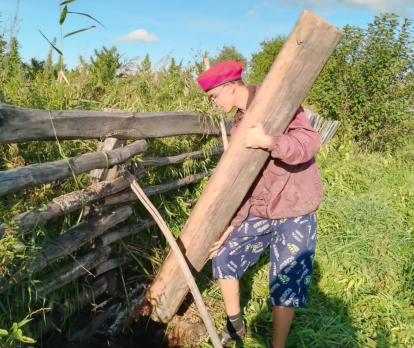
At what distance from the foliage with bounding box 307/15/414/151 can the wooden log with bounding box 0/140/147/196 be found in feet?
21.4

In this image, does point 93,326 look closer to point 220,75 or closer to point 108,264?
point 108,264

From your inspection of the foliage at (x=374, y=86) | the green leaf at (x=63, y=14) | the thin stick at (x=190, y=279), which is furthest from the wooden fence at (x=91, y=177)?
the foliage at (x=374, y=86)

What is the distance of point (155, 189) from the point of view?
3342 millimetres

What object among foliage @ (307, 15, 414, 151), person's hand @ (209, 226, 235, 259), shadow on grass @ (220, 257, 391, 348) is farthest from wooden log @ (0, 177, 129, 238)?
foliage @ (307, 15, 414, 151)

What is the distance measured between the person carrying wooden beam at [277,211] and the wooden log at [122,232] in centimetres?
66

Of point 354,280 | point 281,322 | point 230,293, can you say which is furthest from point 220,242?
point 354,280

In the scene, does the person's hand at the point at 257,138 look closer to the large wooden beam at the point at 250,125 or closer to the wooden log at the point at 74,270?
the large wooden beam at the point at 250,125

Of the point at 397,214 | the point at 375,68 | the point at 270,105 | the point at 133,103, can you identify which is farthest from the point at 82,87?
the point at 375,68

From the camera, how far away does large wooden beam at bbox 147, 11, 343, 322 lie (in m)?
2.41

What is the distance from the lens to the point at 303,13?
2.38m

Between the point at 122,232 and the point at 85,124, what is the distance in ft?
3.16

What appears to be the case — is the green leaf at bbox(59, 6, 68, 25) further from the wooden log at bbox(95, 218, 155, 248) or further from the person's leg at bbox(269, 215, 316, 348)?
the person's leg at bbox(269, 215, 316, 348)

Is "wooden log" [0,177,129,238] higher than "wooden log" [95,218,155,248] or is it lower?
higher

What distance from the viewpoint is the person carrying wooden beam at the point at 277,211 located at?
254 cm
